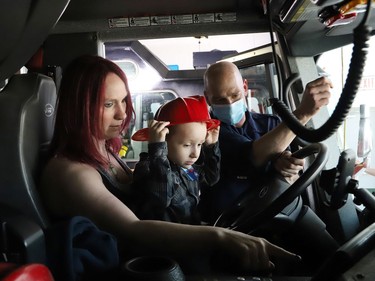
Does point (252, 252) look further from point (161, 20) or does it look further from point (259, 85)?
point (259, 85)

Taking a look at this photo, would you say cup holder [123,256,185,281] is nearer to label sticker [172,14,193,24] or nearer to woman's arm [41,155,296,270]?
woman's arm [41,155,296,270]

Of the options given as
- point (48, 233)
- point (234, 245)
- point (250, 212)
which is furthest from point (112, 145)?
point (234, 245)

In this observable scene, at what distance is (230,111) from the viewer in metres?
1.80

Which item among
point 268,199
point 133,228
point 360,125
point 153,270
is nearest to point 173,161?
point 268,199

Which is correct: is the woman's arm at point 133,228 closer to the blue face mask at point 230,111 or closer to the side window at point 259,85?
the blue face mask at point 230,111

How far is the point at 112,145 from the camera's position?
156 cm

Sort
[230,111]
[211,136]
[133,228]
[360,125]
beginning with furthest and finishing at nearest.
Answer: [360,125]
[230,111]
[211,136]
[133,228]

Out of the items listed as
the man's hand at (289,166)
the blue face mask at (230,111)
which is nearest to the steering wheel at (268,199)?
the man's hand at (289,166)

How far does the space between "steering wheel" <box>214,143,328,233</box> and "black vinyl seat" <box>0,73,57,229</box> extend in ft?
1.90

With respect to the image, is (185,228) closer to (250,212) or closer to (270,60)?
(250,212)

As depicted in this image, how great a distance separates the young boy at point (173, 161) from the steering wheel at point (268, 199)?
0.15 metres

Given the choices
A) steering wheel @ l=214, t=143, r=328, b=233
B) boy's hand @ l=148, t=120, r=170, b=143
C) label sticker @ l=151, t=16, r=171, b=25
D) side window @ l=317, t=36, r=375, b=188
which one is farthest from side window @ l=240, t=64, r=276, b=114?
boy's hand @ l=148, t=120, r=170, b=143

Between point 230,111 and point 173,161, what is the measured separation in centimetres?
47

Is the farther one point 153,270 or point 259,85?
point 259,85
